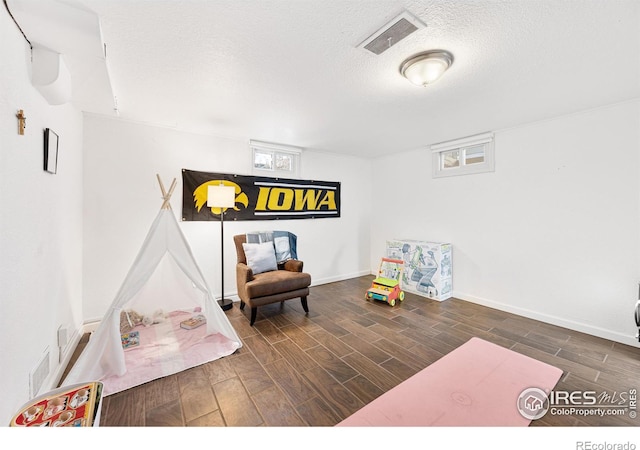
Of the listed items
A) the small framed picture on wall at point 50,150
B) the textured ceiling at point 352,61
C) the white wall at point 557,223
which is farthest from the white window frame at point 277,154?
the white wall at point 557,223

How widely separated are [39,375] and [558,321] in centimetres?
471

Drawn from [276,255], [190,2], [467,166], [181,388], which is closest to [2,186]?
[190,2]

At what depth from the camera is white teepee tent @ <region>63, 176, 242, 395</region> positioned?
6.50 feet

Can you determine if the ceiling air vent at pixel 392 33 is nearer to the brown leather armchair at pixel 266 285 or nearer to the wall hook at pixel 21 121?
the wall hook at pixel 21 121

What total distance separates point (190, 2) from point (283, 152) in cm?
285

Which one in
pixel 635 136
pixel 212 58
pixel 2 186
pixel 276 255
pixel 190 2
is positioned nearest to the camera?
pixel 2 186

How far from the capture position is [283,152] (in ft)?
13.8

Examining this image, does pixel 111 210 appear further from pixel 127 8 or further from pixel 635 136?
pixel 635 136

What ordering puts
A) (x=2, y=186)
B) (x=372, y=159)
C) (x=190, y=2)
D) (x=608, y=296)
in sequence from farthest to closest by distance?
(x=372, y=159) → (x=608, y=296) → (x=190, y=2) → (x=2, y=186)

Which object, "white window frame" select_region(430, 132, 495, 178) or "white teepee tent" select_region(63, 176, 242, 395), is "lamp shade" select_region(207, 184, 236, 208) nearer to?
"white teepee tent" select_region(63, 176, 242, 395)

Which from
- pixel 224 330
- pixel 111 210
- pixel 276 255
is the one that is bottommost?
pixel 224 330

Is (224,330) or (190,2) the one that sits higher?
(190,2)

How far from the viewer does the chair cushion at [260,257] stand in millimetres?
3230

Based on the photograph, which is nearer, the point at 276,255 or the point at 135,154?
the point at 135,154
